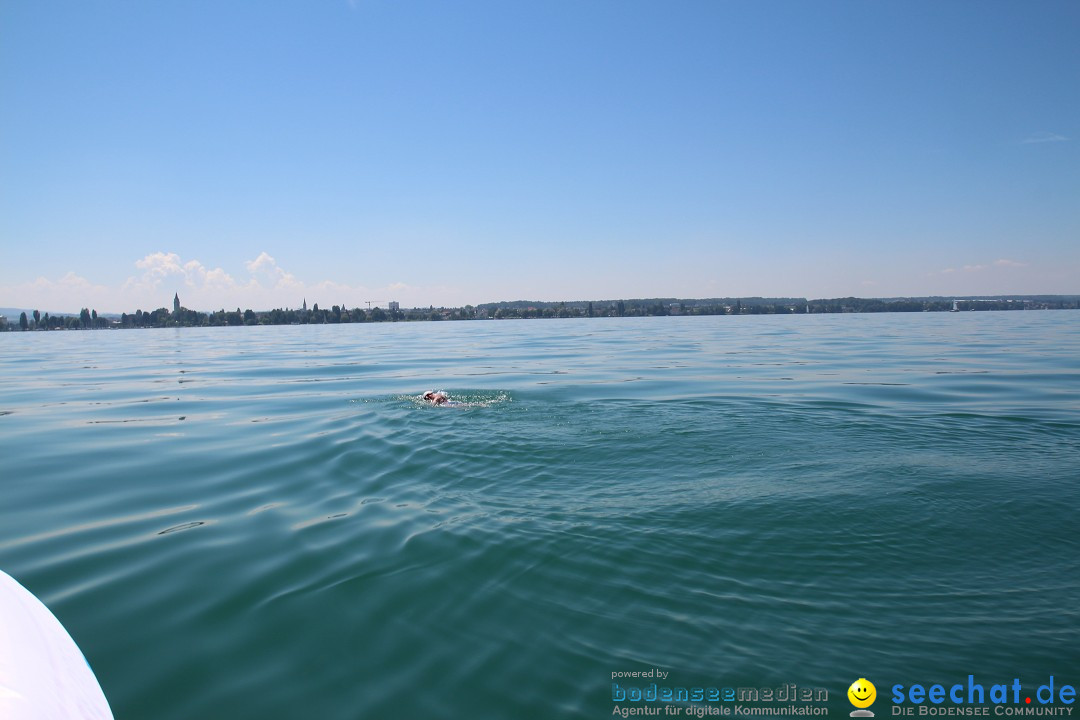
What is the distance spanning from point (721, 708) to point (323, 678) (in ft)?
8.34

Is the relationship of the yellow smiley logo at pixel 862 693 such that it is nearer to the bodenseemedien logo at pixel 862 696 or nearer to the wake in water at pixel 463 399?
the bodenseemedien logo at pixel 862 696

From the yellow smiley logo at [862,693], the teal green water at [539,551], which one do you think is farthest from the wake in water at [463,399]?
the yellow smiley logo at [862,693]

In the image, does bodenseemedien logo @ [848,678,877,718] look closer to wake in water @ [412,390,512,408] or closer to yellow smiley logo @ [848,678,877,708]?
yellow smiley logo @ [848,678,877,708]

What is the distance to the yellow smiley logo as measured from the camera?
11.4ft

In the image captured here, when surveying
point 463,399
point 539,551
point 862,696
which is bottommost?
point 862,696

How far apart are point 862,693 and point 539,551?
2880 millimetres

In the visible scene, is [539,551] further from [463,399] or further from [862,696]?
[463,399]

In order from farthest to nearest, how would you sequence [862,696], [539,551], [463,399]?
[463,399] → [539,551] → [862,696]

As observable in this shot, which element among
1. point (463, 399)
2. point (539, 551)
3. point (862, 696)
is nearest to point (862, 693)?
point (862, 696)

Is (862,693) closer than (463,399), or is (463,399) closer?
(862,693)

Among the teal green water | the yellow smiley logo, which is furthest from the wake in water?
the yellow smiley logo

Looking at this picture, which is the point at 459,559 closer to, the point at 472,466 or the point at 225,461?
the point at 472,466

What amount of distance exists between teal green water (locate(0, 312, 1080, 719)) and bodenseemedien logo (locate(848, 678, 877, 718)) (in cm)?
8

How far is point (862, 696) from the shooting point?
3.52m
